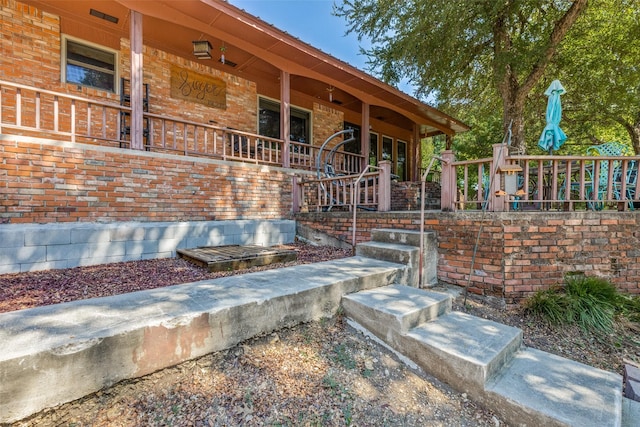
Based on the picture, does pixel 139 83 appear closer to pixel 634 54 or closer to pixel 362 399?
pixel 362 399

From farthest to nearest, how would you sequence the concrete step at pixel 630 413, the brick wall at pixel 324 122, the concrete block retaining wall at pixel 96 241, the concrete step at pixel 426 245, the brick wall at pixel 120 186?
the brick wall at pixel 324 122
the brick wall at pixel 120 186
the concrete step at pixel 426 245
the concrete block retaining wall at pixel 96 241
the concrete step at pixel 630 413

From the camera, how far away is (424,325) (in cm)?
238

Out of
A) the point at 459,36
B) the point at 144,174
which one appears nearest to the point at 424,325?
the point at 144,174

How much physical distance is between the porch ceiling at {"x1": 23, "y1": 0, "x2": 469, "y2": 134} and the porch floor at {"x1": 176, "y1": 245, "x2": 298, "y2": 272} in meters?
4.07

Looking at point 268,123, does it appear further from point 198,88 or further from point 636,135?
point 636,135

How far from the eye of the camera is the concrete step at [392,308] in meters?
2.26

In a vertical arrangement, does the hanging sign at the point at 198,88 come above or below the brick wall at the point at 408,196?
above

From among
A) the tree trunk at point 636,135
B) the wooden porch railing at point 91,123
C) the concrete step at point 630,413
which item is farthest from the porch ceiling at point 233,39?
the tree trunk at point 636,135

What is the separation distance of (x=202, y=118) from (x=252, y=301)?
636cm

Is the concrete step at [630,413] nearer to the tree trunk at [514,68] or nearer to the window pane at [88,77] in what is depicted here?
the tree trunk at [514,68]

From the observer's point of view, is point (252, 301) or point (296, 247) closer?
point (252, 301)

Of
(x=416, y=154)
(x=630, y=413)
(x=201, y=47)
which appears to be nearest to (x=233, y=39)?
(x=201, y=47)

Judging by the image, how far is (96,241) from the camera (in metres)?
3.73

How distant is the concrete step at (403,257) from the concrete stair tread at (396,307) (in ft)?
1.58
